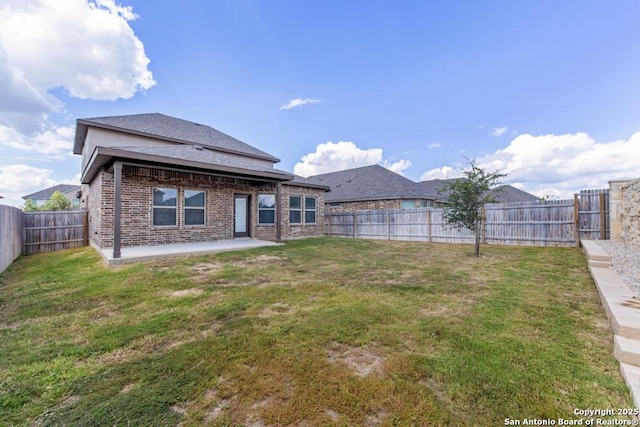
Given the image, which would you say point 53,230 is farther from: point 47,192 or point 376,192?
point 47,192

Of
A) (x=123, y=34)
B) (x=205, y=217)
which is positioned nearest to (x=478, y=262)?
(x=205, y=217)

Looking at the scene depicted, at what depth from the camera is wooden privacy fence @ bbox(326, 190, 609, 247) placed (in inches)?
357

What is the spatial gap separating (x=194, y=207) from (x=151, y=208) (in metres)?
1.46

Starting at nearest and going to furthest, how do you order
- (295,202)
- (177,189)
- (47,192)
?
(177,189)
(295,202)
(47,192)

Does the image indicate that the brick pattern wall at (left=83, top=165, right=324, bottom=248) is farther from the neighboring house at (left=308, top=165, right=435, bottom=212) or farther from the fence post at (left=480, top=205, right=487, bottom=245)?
the fence post at (left=480, top=205, right=487, bottom=245)

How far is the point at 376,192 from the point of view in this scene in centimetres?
1950

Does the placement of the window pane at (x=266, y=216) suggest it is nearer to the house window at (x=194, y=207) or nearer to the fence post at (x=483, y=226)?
the house window at (x=194, y=207)

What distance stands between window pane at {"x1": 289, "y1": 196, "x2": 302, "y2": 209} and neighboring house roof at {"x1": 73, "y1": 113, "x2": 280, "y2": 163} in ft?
12.2

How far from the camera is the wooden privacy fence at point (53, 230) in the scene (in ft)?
33.0

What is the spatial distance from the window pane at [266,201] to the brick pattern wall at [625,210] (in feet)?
39.2

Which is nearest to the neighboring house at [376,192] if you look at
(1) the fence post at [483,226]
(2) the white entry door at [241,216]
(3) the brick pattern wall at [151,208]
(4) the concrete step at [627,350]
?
(1) the fence post at [483,226]

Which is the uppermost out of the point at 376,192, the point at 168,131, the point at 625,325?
the point at 168,131

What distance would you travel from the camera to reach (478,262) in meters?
7.68

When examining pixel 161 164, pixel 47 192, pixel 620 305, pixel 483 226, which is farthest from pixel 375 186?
pixel 47 192
